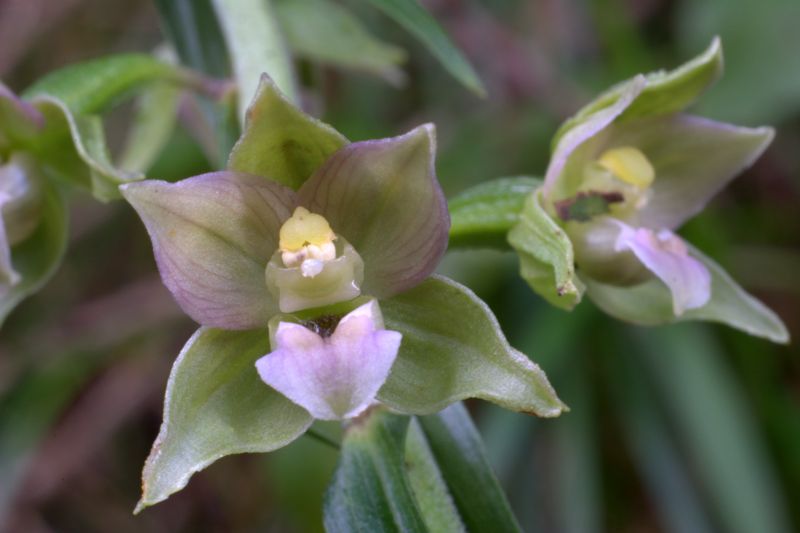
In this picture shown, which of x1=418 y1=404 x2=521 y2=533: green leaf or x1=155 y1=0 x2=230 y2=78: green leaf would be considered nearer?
x1=418 y1=404 x2=521 y2=533: green leaf

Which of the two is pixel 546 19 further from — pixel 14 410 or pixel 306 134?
pixel 306 134

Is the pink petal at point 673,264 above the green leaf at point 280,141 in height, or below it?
below

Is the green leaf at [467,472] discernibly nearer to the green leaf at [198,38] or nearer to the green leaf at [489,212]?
the green leaf at [489,212]

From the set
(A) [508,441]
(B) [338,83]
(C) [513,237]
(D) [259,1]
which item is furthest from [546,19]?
(C) [513,237]

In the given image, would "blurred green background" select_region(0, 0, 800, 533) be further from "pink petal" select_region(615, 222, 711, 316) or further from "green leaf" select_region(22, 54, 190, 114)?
"pink petal" select_region(615, 222, 711, 316)

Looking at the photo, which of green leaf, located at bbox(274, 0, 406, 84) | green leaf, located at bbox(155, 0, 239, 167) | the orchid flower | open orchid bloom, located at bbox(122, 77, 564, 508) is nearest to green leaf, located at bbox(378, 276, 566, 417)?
open orchid bloom, located at bbox(122, 77, 564, 508)

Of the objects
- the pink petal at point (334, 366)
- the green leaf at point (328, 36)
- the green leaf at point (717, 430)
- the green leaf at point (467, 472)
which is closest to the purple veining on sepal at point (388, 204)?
the pink petal at point (334, 366)
